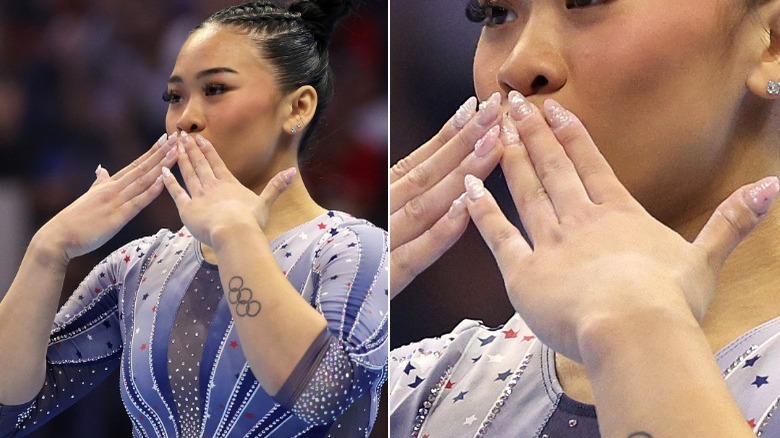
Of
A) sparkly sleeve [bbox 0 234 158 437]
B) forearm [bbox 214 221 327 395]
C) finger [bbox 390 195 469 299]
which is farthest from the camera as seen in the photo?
sparkly sleeve [bbox 0 234 158 437]

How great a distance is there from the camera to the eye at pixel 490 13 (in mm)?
746

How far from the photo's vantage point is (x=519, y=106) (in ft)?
2.21

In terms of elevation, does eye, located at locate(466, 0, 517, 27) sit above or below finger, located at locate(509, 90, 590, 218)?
above

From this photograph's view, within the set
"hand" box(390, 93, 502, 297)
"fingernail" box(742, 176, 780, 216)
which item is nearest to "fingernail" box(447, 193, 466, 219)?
"hand" box(390, 93, 502, 297)

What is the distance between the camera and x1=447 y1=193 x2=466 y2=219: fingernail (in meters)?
0.70

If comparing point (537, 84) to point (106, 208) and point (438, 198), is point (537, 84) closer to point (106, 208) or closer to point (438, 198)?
point (438, 198)

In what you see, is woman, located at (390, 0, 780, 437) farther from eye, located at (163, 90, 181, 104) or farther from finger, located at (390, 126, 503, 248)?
eye, located at (163, 90, 181, 104)

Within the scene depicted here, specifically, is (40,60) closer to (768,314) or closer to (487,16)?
(487,16)

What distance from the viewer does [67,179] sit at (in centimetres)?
120

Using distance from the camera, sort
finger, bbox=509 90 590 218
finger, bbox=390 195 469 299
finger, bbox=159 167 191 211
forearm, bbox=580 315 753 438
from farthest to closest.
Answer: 1. finger, bbox=159 167 191 211
2. finger, bbox=390 195 469 299
3. finger, bbox=509 90 590 218
4. forearm, bbox=580 315 753 438

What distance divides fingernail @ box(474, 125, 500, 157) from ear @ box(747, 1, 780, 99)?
0.18m

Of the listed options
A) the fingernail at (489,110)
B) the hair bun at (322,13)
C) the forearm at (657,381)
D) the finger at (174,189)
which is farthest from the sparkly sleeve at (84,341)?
the forearm at (657,381)

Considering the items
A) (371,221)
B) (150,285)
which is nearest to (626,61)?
(371,221)

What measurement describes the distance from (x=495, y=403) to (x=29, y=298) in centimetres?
68
